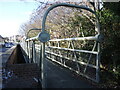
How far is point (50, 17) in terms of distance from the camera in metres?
15.6

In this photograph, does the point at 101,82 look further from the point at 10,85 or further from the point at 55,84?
the point at 10,85

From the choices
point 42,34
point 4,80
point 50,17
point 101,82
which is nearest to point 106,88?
point 101,82

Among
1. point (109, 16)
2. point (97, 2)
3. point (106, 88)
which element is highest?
point (97, 2)

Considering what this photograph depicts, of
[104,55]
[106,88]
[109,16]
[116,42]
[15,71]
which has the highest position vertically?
[109,16]

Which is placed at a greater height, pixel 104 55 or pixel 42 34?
pixel 42 34

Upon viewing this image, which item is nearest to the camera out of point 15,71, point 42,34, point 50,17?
point 42,34

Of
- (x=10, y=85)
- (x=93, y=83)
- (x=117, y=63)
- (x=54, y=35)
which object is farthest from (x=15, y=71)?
(x=54, y=35)

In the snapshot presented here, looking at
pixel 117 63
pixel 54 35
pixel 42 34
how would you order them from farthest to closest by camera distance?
pixel 54 35 < pixel 117 63 < pixel 42 34

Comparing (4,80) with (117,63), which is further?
(117,63)

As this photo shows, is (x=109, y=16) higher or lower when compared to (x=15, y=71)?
higher

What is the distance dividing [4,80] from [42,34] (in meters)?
1.90

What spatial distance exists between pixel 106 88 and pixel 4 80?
2.90 m

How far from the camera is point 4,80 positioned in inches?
164

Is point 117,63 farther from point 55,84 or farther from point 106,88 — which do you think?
point 55,84
